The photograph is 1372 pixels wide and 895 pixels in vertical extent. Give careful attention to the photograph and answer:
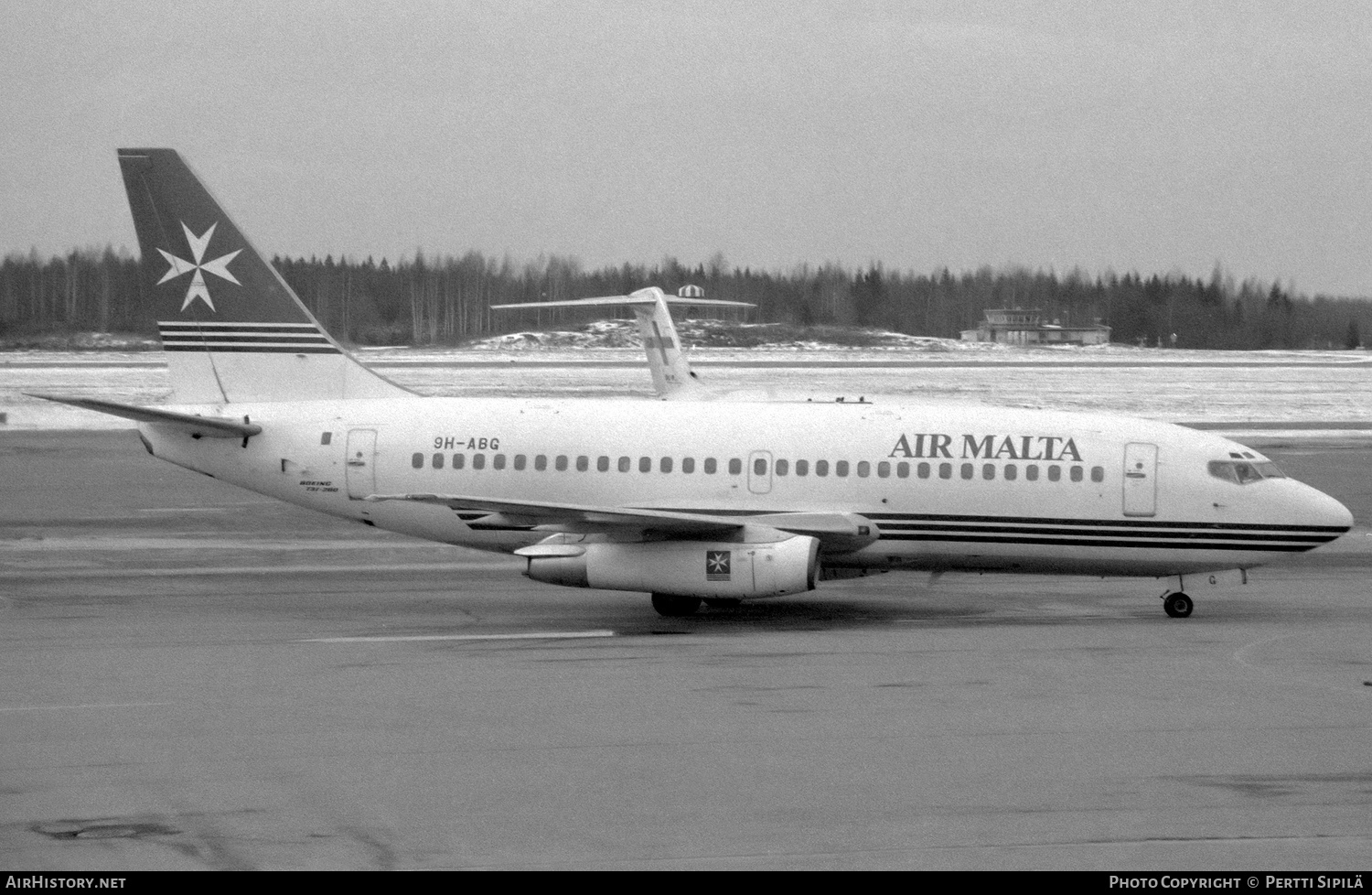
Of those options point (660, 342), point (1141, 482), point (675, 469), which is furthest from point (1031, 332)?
point (675, 469)

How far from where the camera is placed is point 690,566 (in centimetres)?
2216

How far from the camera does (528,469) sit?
24391mm

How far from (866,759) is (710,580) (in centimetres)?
850

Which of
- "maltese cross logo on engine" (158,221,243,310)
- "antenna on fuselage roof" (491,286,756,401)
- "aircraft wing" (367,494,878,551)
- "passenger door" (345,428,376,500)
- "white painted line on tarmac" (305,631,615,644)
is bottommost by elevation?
"white painted line on tarmac" (305,631,615,644)

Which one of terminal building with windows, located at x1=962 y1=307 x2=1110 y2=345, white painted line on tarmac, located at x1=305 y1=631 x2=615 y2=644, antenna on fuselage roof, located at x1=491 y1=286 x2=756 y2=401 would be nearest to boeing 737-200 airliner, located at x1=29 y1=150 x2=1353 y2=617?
white painted line on tarmac, located at x1=305 y1=631 x2=615 y2=644

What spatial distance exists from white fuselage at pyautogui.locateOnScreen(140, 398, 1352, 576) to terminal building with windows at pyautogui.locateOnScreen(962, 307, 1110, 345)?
113 meters

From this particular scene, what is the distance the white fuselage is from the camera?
23188 mm

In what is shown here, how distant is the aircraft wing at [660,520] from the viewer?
21.7 m

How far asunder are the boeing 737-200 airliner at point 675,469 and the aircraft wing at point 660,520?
0.05 meters

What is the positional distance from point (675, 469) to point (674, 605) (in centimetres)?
207

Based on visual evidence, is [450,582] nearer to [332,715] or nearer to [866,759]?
[332,715]

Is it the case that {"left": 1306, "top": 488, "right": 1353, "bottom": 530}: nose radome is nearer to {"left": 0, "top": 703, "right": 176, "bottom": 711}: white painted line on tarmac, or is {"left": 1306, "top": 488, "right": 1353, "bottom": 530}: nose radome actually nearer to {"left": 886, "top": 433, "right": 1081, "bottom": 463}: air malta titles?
{"left": 886, "top": 433, "right": 1081, "bottom": 463}: air malta titles

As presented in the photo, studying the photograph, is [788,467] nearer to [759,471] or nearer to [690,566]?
[759,471]

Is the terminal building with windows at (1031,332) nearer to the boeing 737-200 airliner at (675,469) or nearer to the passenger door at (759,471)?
the boeing 737-200 airliner at (675,469)
